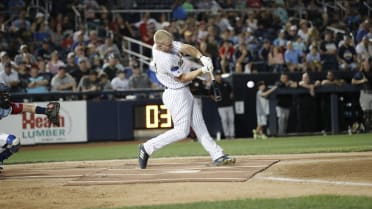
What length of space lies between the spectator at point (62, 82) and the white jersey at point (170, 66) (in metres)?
9.55

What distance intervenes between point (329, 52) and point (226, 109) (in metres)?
4.69

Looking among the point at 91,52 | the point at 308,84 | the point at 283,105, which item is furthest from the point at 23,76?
the point at 308,84

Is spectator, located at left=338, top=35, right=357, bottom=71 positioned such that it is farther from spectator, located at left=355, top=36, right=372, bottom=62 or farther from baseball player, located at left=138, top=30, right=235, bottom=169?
baseball player, located at left=138, top=30, right=235, bottom=169

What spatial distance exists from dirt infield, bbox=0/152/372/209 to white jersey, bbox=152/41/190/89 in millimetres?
1387

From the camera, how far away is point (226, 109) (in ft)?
72.3

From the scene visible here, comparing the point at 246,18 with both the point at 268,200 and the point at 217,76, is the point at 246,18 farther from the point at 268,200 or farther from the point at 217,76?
the point at 268,200

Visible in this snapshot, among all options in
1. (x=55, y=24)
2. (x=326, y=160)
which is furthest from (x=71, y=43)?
(x=326, y=160)

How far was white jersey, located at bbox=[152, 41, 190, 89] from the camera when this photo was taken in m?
11.9

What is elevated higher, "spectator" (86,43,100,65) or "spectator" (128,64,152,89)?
"spectator" (86,43,100,65)

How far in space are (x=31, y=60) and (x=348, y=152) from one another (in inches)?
417

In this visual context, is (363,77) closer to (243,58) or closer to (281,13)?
(243,58)

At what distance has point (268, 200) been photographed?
8.70 m

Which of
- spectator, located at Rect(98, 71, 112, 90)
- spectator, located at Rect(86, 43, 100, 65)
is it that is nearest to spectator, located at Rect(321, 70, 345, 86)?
spectator, located at Rect(98, 71, 112, 90)

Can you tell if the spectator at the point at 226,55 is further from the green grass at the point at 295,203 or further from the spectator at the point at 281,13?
the green grass at the point at 295,203
